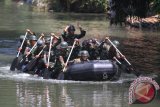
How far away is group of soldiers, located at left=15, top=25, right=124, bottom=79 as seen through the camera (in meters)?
19.0

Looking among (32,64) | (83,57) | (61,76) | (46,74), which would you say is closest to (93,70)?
(83,57)

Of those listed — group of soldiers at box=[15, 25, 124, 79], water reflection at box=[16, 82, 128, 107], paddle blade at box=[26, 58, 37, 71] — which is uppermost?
group of soldiers at box=[15, 25, 124, 79]

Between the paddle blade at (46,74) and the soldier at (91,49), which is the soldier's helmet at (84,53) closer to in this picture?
the soldier at (91,49)

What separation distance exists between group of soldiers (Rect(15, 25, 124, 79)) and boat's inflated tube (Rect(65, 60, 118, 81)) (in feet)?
0.99

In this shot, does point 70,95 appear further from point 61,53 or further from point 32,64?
point 32,64

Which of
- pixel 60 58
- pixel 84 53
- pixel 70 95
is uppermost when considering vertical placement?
pixel 84 53

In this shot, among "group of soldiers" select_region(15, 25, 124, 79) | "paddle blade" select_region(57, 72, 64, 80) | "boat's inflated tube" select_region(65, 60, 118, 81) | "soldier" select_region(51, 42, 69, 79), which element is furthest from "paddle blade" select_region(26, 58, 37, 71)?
"boat's inflated tube" select_region(65, 60, 118, 81)

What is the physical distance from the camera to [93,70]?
18.1 meters

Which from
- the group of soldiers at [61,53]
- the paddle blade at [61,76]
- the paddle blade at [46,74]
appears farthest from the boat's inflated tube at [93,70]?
the paddle blade at [46,74]

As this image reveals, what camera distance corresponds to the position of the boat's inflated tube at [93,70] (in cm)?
1812

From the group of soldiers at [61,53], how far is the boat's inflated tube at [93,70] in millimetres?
303

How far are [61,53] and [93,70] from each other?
159 cm

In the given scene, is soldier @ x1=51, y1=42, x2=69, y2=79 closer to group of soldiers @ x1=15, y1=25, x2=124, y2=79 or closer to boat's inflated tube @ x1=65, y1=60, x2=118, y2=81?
group of soldiers @ x1=15, y1=25, x2=124, y2=79

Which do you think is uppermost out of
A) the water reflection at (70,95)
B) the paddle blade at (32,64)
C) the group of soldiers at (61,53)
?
the group of soldiers at (61,53)
